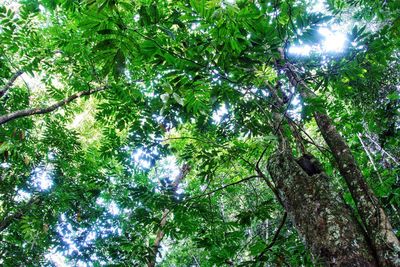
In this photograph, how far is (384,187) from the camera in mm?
3635

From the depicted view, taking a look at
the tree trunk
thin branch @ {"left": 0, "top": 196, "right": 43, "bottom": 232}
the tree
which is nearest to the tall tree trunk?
the tree

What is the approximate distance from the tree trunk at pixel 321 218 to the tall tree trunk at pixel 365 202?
0.17 meters

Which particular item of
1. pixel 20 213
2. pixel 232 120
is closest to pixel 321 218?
pixel 232 120

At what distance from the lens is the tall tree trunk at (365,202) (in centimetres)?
205

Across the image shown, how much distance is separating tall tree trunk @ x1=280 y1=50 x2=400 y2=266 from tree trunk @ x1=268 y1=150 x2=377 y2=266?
0.54 feet

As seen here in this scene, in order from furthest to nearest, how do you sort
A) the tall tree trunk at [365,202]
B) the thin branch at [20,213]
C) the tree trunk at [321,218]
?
the thin branch at [20,213], the tall tree trunk at [365,202], the tree trunk at [321,218]

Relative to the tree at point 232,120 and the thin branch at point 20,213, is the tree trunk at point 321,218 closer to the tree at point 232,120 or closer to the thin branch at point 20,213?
the tree at point 232,120

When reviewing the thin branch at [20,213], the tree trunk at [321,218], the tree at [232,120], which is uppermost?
the thin branch at [20,213]

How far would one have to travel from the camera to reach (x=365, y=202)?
2.51m

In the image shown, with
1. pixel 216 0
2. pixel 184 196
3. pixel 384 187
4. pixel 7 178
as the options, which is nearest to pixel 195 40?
pixel 216 0

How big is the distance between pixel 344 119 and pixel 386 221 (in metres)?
2.30

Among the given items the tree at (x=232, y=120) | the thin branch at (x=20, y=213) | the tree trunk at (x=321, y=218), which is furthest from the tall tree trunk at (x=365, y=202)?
the thin branch at (x=20, y=213)

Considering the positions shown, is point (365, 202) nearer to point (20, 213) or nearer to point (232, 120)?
point (232, 120)

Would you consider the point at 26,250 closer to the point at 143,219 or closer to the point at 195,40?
the point at 143,219
